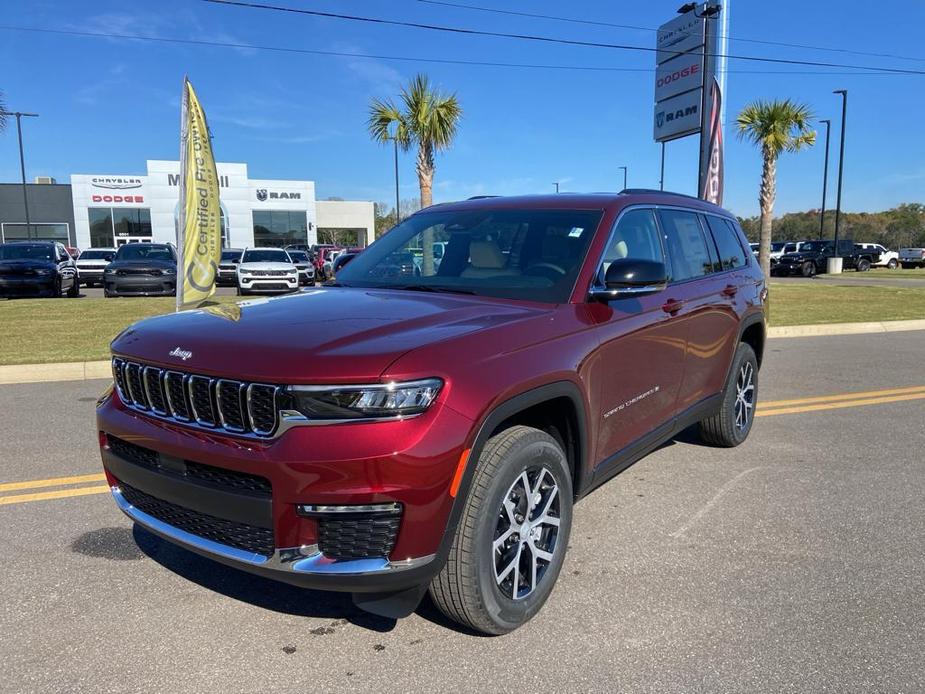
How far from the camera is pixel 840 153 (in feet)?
127

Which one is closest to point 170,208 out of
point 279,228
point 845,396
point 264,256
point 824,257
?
point 279,228

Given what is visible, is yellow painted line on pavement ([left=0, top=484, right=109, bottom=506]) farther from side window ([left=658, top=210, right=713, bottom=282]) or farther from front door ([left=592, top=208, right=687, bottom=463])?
side window ([left=658, top=210, right=713, bottom=282])

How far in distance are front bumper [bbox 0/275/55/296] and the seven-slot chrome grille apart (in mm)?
18119

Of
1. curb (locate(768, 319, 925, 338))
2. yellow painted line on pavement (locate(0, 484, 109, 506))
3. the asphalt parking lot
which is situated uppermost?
curb (locate(768, 319, 925, 338))

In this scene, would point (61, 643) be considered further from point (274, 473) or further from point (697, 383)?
point (697, 383)

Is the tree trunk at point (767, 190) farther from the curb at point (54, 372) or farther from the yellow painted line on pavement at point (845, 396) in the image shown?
the curb at point (54, 372)

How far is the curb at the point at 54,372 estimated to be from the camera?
26.8 ft

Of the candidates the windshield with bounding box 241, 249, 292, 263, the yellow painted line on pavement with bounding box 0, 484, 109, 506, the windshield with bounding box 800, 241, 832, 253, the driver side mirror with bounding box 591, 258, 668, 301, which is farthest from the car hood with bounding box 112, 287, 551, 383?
the windshield with bounding box 800, 241, 832, 253

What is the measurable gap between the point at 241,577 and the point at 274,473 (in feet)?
4.22

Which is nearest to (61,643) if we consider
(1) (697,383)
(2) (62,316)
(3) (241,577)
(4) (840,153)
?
(3) (241,577)

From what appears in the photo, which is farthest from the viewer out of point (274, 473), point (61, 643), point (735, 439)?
point (735, 439)

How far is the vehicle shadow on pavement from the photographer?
300cm

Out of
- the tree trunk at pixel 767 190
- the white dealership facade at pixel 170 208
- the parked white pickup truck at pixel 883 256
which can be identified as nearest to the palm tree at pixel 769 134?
the tree trunk at pixel 767 190

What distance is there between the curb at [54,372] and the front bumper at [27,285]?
1160 centimetres
